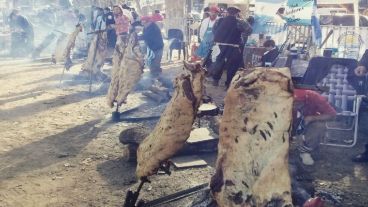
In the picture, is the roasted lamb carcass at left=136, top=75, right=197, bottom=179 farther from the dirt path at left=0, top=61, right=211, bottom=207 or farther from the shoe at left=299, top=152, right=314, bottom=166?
the shoe at left=299, top=152, right=314, bottom=166

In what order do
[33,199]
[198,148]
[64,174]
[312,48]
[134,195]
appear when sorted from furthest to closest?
[312,48]
[198,148]
[64,174]
[33,199]
[134,195]

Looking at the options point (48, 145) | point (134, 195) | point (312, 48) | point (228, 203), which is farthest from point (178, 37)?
point (228, 203)

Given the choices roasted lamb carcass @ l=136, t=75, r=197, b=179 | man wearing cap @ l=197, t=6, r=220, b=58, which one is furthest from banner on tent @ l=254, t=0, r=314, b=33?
roasted lamb carcass @ l=136, t=75, r=197, b=179

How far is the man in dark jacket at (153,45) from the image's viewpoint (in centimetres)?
1380

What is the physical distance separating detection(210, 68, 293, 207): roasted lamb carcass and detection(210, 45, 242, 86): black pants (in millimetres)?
6840

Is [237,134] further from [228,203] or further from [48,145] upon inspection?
[48,145]

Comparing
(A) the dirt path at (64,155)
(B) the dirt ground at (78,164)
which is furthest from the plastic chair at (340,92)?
(A) the dirt path at (64,155)

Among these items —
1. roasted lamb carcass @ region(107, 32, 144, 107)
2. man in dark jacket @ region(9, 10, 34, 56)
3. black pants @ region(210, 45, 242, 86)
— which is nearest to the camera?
roasted lamb carcass @ region(107, 32, 144, 107)

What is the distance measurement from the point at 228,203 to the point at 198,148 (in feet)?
12.1

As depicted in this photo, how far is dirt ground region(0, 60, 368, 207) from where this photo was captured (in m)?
5.51

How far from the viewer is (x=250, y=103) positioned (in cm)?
322

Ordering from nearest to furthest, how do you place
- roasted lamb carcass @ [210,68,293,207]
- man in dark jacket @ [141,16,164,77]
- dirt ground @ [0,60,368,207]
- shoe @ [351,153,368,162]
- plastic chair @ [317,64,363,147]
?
roasted lamb carcass @ [210,68,293,207] → dirt ground @ [0,60,368,207] → shoe @ [351,153,368,162] → plastic chair @ [317,64,363,147] → man in dark jacket @ [141,16,164,77]

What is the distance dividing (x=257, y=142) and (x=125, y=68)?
5698 mm

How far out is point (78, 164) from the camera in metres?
6.63
